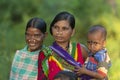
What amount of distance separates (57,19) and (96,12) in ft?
34.2

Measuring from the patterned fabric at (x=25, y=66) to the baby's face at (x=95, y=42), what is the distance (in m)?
0.60

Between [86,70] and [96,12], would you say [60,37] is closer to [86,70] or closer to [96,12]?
[86,70]

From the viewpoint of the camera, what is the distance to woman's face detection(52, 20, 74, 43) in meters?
4.88

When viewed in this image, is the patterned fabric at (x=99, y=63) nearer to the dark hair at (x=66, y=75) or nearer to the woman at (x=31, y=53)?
the dark hair at (x=66, y=75)

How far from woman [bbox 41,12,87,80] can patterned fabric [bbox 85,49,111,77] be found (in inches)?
4.4

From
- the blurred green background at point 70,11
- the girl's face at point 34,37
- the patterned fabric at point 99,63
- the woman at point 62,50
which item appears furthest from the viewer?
the blurred green background at point 70,11

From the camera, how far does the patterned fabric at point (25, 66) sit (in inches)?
203

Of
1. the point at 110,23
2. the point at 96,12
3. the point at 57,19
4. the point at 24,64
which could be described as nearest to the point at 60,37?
the point at 57,19

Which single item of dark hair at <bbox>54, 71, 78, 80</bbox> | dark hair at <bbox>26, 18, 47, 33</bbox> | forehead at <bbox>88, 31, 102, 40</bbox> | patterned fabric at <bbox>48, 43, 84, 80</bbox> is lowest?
Result: dark hair at <bbox>54, 71, 78, 80</bbox>

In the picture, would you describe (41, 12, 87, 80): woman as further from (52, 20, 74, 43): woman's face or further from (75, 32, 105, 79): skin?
(75, 32, 105, 79): skin

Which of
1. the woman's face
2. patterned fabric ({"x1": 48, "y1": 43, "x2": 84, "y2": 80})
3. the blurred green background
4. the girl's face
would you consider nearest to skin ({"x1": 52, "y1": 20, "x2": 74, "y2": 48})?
the woman's face

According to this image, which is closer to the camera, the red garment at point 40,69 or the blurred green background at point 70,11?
the red garment at point 40,69

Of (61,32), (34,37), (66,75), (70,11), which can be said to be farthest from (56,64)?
(70,11)

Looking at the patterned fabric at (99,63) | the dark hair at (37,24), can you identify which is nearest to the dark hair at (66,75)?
the patterned fabric at (99,63)
